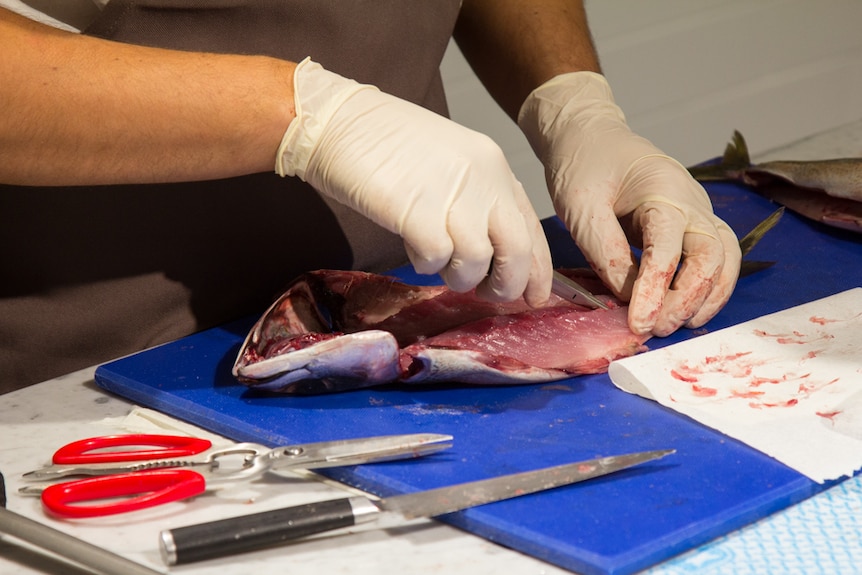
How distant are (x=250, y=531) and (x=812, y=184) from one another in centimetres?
201

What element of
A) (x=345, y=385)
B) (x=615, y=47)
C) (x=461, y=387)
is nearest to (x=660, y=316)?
(x=461, y=387)

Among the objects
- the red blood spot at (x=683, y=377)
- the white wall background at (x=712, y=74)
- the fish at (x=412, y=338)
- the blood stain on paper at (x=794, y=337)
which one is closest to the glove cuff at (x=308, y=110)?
the fish at (x=412, y=338)

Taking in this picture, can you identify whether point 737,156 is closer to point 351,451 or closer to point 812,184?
point 812,184

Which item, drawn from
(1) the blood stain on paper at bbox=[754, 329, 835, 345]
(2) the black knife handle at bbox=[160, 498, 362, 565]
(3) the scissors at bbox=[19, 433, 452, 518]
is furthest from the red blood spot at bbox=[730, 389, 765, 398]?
(2) the black knife handle at bbox=[160, 498, 362, 565]

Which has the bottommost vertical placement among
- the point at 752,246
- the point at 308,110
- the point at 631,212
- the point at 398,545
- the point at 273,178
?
the point at 398,545

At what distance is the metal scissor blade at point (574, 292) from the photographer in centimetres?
216

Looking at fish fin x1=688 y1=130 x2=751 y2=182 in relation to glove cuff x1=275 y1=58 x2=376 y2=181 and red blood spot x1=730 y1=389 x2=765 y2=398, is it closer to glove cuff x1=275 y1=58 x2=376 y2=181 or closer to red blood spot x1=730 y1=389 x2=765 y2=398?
red blood spot x1=730 y1=389 x2=765 y2=398

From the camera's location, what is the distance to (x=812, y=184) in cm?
276

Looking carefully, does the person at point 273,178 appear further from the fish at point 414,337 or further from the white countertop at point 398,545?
the white countertop at point 398,545

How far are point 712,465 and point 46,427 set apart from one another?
123 cm

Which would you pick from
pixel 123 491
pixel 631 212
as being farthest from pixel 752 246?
pixel 123 491

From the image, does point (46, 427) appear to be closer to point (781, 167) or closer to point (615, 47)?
point (781, 167)

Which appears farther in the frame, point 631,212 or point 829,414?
point 631,212

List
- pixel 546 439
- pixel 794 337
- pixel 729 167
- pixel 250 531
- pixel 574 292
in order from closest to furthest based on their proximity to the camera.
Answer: pixel 250 531 → pixel 546 439 → pixel 794 337 → pixel 574 292 → pixel 729 167
